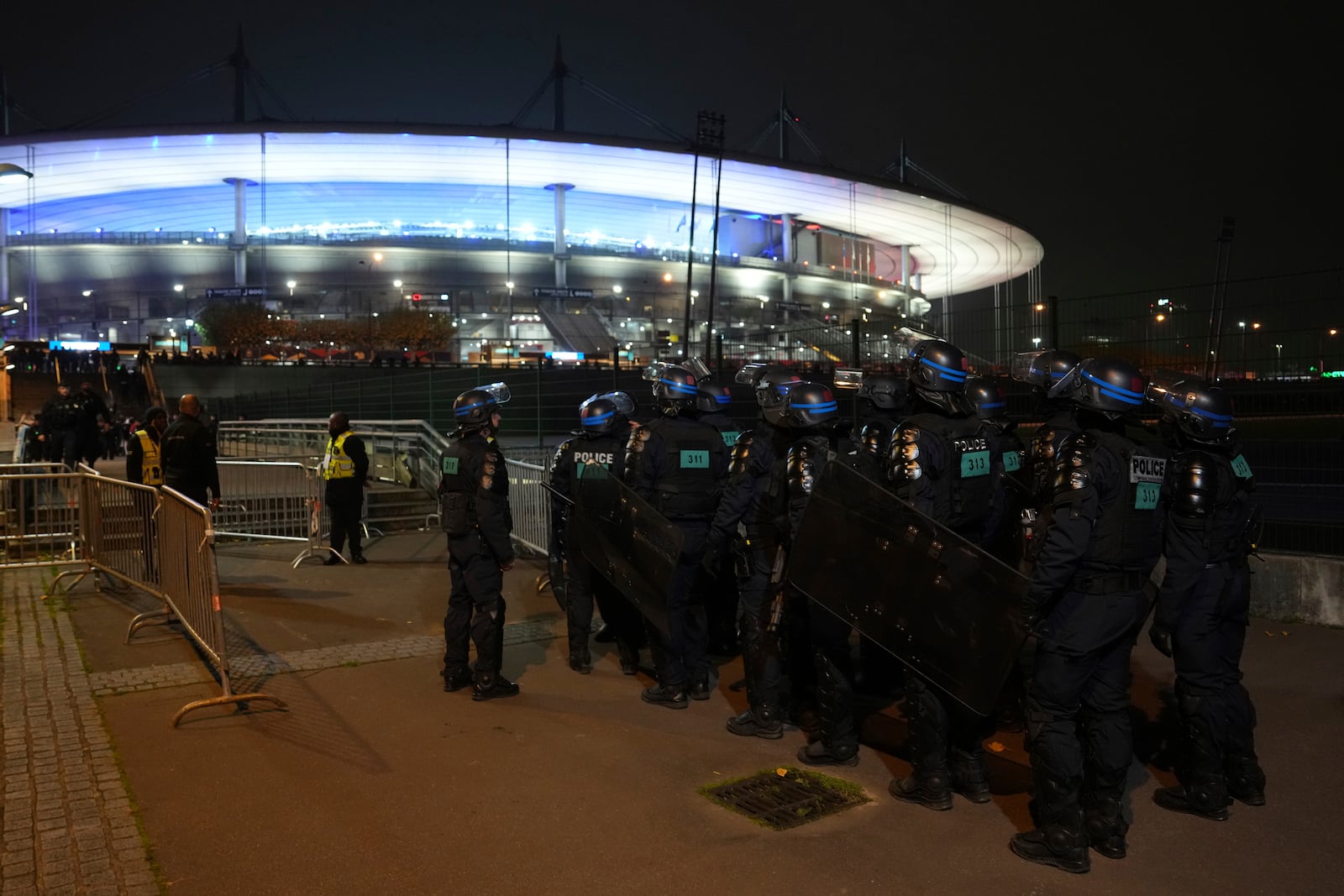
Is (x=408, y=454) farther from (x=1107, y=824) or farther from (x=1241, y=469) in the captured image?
(x=1107, y=824)

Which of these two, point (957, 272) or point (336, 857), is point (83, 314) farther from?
point (336, 857)

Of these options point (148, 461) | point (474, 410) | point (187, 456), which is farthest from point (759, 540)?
point (148, 461)

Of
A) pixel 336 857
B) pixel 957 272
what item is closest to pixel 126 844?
pixel 336 857

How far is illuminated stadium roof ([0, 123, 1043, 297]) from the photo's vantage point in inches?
2379

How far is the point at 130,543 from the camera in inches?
339

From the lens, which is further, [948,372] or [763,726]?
[763,726]

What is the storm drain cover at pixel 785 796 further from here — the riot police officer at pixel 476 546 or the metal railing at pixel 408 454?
the metal railing at pixel 408 454

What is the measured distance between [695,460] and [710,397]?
79 centimetres

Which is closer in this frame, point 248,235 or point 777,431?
point 777,431

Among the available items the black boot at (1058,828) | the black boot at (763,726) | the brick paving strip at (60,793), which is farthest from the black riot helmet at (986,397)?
the brick paving strip at (60,793)

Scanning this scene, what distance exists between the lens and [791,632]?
244 inches

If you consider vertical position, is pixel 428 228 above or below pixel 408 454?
above

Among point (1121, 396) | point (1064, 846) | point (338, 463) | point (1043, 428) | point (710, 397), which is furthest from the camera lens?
point (338, 463)

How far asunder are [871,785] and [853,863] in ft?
2.94
